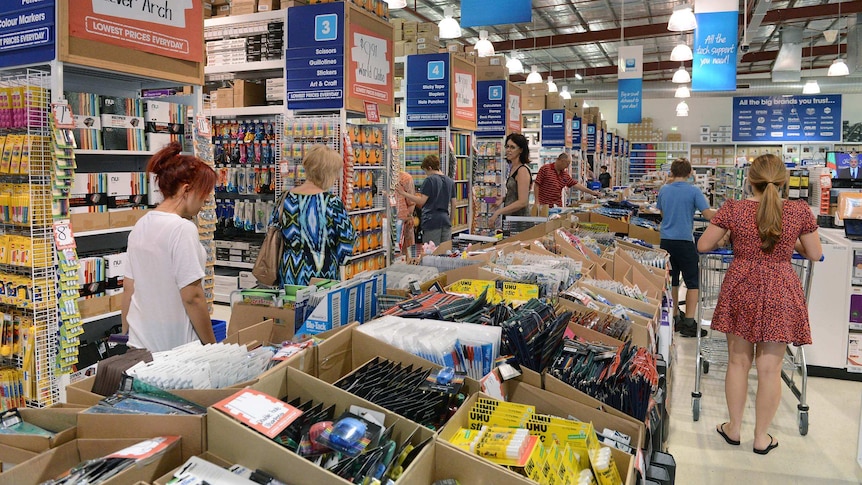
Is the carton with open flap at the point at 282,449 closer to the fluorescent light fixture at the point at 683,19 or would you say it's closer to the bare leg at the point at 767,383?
the bare leg at the point at 767,383

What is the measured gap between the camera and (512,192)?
7480 mm

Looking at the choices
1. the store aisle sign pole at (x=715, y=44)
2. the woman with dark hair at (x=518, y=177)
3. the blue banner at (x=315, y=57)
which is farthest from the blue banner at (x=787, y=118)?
the blue banner at (x=315, y=57)

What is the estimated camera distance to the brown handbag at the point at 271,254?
3.79m

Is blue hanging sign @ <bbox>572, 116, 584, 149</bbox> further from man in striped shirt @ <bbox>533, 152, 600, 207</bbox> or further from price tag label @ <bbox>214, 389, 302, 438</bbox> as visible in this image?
price tag label @ <bbox>214, 389, 302, 438</bbox>

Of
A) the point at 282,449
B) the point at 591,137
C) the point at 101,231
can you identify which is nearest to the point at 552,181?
the point at 101,231

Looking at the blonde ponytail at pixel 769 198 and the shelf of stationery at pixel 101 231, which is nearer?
the blonde ponytail at pixel 769 198

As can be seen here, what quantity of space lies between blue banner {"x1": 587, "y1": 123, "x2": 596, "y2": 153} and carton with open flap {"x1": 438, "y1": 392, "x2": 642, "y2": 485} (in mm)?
16709

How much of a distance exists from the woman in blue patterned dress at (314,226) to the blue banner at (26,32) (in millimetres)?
1675

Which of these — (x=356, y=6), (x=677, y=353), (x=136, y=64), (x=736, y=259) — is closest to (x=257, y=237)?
(x=356, y=6)

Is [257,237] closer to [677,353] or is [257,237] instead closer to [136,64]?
[136,64]

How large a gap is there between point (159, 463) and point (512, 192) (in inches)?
250

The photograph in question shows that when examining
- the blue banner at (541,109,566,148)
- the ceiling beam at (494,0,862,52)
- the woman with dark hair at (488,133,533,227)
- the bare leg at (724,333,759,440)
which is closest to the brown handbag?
the bare leg at (724,333,759,440)

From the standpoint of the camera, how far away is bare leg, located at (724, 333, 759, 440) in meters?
4.02

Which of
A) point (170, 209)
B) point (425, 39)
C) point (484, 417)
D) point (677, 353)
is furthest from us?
point (425, 39)
